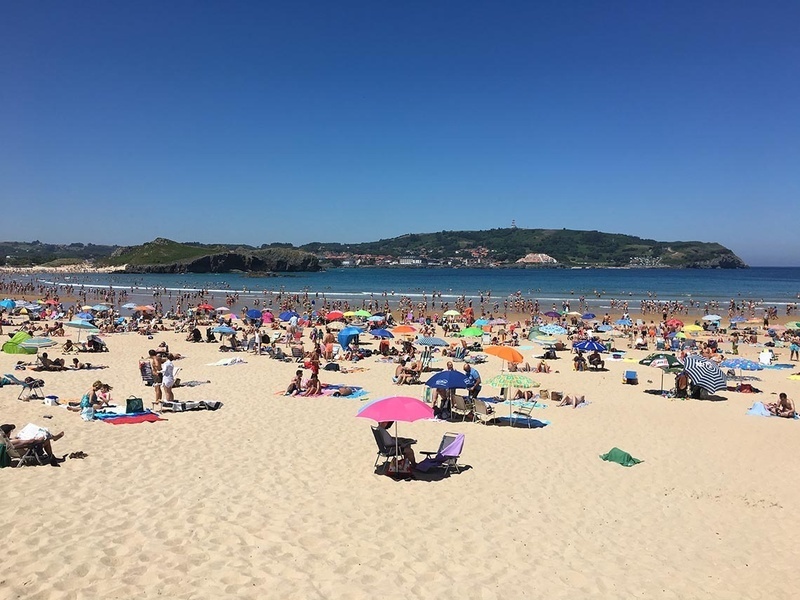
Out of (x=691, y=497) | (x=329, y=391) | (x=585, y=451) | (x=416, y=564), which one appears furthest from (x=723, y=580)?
(x=329, y=391)

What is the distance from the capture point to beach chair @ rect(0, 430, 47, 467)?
8016 millimetres

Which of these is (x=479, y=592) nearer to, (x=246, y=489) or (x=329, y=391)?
(x=246, y=489)

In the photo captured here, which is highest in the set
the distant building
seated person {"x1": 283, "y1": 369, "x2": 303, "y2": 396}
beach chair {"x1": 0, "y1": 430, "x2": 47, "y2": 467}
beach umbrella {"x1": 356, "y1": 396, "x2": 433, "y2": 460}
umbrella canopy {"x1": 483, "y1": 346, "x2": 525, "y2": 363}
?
the distant building

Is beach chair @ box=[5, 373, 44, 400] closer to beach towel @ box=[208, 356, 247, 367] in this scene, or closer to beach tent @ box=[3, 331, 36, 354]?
beach tent @ box=[3, 331, 36, 354]

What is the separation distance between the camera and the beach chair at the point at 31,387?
12742 mm

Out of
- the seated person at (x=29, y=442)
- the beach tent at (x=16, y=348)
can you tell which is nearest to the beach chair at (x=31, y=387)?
the beach tent at (x=16, y=348)

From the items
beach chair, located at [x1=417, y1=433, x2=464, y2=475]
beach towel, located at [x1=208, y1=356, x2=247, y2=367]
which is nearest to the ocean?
beach towel, located at [x1=208, y1=356, x2=247, y2=367]

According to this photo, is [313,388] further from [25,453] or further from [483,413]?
[25,453]

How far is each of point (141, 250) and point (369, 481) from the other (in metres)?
155

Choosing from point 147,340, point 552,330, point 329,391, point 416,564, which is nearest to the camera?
point 416,564

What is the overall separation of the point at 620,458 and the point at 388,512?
15.2 feet

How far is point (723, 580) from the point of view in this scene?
5934 millimetres

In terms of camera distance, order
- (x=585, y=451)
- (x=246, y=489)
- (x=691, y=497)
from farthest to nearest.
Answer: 1. (x=585, y=451)
2. (x=691, y=497)
3. (x=246, y=489)

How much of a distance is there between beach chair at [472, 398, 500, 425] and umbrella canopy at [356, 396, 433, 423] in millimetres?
3540
